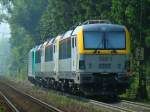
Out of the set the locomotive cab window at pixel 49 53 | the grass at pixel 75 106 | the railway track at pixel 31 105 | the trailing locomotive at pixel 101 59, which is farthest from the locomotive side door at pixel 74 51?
the locomotive cab window at pixel 49 53

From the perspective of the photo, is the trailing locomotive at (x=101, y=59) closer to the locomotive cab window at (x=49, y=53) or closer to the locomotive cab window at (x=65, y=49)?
the locomotive cab window at (x=65, y=49)

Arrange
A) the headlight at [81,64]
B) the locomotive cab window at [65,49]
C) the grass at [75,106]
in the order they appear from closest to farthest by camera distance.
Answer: the grass at [75,106], the headlight at [81,64], the locomotive cab window at [65,49]

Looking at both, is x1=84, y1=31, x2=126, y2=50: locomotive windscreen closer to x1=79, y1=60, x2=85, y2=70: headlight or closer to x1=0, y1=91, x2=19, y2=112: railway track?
x1=79, y1=60, x2=85, y2=70: headlight

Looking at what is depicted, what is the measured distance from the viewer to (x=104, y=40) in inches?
949

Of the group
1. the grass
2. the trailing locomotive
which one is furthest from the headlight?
the grass

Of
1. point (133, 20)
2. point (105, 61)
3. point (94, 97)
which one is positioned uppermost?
point (133, 20)

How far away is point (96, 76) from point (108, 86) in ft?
2.47

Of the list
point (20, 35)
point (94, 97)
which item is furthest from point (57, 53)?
point (20, 35)

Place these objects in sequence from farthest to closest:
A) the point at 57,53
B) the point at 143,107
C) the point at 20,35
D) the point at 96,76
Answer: the point at 20,35
the point at 57,53
the point at 96,76
the point at 143,107

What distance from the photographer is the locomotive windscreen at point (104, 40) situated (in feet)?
78.3

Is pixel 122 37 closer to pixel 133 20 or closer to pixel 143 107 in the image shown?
pixel 143 107

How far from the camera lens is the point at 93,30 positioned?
24.2 meters

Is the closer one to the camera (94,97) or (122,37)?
(122,37)

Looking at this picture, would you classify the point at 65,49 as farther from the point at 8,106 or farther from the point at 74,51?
the point at 8,106
